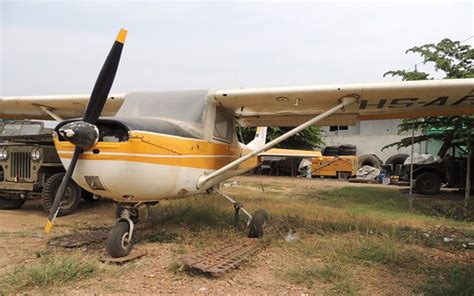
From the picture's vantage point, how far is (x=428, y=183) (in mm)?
13594

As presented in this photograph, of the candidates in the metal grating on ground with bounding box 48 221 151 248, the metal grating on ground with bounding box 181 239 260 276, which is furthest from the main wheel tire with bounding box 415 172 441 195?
the metal grating on ground with bounding box 48 221 151 248

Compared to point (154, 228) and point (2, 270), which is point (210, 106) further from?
point (2, 270)

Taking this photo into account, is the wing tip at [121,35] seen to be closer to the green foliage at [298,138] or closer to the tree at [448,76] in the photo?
the tree at [448,76]

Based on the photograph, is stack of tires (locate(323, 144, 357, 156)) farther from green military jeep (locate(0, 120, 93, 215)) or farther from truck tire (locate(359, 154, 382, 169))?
green military jeep (locate(0, 120, 93, 215))

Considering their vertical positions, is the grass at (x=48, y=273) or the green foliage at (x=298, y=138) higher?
the green foliage at (x=298, y=138)

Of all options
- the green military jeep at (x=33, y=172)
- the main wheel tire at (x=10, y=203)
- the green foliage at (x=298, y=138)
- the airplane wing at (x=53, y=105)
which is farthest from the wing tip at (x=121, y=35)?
the green foliage at (x=298, y=138)

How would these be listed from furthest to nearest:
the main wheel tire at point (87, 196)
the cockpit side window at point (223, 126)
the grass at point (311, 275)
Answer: the main wheel tire at point (87, 196)
the cockpit side window at point (223, 126)
the grass at point (311, 275)

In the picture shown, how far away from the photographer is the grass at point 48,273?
3572 mm

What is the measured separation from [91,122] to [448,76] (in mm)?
9333

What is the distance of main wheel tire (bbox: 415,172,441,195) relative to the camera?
13477 millimetres

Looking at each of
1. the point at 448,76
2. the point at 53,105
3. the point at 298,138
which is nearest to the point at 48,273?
the point at 53,105

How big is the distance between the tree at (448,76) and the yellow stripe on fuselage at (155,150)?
6.98 meters

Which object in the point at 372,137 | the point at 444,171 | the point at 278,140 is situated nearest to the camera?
the point at 278,140

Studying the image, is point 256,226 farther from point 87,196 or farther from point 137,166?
point 87,196
